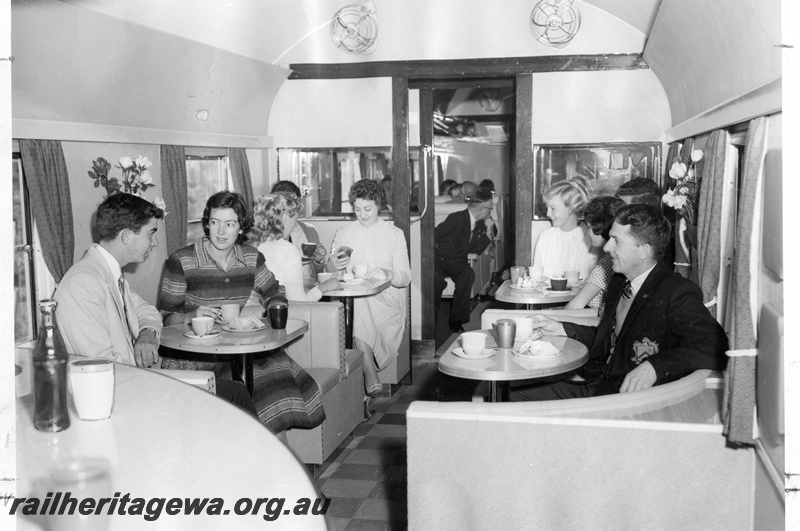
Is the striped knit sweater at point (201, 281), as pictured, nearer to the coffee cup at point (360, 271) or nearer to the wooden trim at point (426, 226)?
the coffee cup at point (360, 271)

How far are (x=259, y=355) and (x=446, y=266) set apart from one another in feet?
14.4

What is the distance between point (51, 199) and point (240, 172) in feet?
7.80

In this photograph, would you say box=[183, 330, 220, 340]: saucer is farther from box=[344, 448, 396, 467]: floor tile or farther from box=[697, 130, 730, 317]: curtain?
box=[697, 130, 730, 317]: curtain

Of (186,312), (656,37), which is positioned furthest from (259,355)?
(656,37)

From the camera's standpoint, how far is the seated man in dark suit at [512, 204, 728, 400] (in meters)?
2.85

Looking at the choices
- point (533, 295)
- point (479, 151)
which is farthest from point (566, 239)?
point (479, 151)

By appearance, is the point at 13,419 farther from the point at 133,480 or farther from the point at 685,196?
the point at 685,196

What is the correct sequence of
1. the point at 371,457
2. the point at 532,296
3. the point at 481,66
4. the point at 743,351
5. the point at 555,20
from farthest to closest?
the point at 481,66, the point at 555,20, the point at 532,296, the point at 371,457, the point at 743,351

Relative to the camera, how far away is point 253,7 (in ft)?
20.9

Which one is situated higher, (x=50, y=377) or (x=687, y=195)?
(x=687, y=195)

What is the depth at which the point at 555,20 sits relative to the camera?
661 centimetres

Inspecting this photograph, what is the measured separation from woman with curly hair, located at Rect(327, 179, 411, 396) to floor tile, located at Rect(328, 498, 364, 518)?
70.6 inches

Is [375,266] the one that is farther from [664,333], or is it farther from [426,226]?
[664,333]

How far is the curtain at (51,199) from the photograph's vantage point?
15.0 ft
